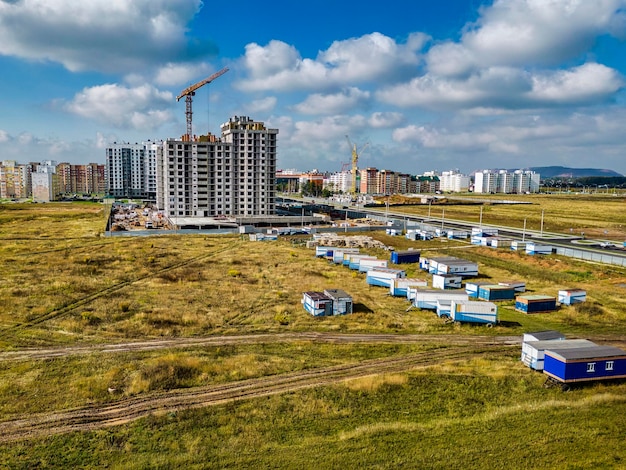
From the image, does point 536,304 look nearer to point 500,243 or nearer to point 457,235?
point 500,243

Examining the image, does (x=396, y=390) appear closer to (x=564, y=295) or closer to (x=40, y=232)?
(x=564, y=295)

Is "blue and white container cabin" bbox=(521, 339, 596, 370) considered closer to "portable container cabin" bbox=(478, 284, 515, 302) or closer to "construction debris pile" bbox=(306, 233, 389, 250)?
"portable container cabin" bbox=(478, 284, 515, 302)

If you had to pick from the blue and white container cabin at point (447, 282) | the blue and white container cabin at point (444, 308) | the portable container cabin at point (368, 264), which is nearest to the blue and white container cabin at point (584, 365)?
the blue and white container cabin at point (444, 308)

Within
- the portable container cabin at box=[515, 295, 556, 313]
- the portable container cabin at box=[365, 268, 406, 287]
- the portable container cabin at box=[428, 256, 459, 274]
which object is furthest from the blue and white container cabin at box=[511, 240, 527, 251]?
the portable container cabin at box=[515, 295, 556, 313]

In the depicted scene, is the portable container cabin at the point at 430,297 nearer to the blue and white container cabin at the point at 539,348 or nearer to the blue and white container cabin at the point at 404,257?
the blue and white container cabin at the point at 539,348

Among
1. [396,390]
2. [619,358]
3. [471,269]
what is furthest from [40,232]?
[619,358]
